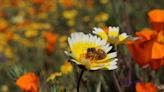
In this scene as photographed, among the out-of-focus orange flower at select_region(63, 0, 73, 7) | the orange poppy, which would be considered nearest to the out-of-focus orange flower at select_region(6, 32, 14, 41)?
the out-of-focus orange flower at select_region(63, 0, 73, 7)

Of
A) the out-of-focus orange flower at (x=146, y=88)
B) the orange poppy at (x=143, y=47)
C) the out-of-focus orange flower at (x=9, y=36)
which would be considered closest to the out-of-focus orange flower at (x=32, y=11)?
the out-of-focus orange flower at (x=9, y=36)

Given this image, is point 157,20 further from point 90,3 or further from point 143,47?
point 90,3

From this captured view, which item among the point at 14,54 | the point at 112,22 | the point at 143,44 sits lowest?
the point at 14,54

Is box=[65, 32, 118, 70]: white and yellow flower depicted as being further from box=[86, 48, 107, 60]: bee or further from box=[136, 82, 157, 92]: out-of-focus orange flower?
box=[136, 82, 157, 92]: out-of-focus orange flower

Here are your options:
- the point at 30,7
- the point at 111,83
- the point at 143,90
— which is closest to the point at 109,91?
the point at 111,83

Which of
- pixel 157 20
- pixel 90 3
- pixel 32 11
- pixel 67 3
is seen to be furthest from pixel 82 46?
pixel 32 11

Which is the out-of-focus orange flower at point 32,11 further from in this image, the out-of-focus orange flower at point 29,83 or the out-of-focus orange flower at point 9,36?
the out-of-focus orange flower at point 29,83

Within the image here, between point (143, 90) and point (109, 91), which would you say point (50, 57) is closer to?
point (109, 91)
